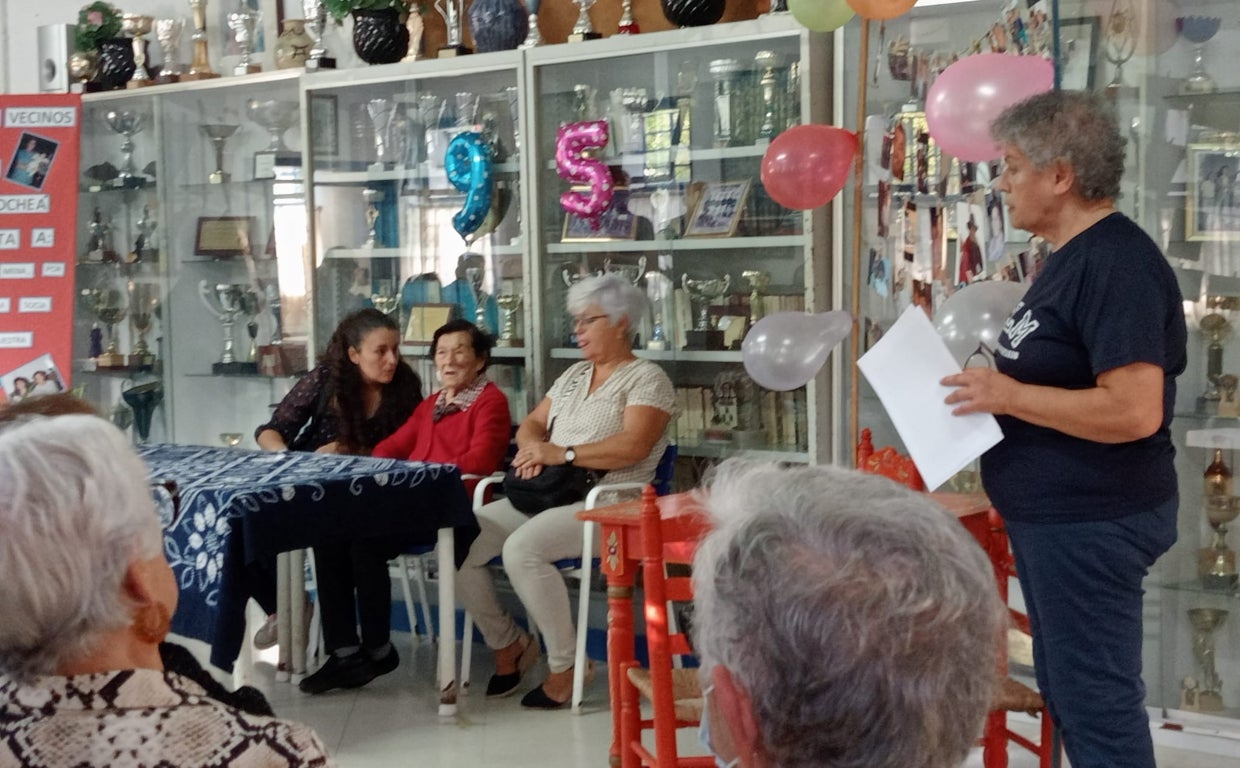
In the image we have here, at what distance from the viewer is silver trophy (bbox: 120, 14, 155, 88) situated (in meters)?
6.21

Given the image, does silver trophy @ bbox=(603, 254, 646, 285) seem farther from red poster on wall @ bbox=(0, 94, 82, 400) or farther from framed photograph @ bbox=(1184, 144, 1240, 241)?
red poster on wall @ bbox=(0, 94, 82, 400)

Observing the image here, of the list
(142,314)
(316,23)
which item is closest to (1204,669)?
(316,23)

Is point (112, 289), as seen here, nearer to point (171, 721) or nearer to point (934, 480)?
point (934, 480)

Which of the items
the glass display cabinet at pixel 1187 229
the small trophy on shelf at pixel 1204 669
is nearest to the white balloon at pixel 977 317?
the glass display cabinet at pixel 1187 229

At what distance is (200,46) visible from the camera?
20.2 feet

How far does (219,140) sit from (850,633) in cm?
556

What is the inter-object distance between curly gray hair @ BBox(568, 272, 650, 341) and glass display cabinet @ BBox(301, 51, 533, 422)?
1.72 feet

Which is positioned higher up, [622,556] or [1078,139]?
[1078,139]

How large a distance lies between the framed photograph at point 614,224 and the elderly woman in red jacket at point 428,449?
52 cm

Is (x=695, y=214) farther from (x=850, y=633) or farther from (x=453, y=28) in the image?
(x=850, y=633)

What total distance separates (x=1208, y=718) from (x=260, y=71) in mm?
4299

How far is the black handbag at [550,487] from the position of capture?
4367mm

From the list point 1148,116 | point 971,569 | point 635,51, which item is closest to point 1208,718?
point 1148,116

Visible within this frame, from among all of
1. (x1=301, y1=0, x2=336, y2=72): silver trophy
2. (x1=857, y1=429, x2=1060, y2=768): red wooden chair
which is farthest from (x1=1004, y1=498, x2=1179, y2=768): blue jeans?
(x1=301, y1=0, x2=336, y2=72): silver trophy
